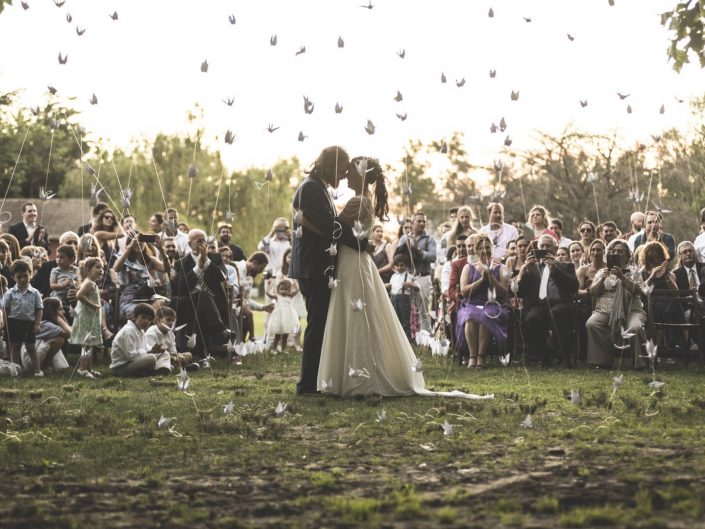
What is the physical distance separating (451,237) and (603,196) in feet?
56.5

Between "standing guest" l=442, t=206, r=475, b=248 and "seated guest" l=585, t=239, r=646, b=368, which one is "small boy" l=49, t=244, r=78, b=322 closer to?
"standing guest" l=442, t=206, r=475, b=248

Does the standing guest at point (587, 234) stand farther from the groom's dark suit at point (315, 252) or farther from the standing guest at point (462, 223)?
the groom's dark suit at point (315, 252)

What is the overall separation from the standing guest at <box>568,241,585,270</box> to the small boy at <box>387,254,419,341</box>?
7.76 ft

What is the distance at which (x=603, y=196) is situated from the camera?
30.5m

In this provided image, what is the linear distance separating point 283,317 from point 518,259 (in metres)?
3.66

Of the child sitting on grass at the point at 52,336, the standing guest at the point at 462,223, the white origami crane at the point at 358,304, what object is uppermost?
the standing guest at the point at 462,223

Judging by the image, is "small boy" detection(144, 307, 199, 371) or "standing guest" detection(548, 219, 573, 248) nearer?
"small boy" detection(144, 307, 199, 371)

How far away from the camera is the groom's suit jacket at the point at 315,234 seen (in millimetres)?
9039

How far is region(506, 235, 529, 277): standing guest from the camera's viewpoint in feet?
44.2

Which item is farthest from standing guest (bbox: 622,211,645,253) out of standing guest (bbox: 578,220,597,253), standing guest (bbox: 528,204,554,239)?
standing guest (bbox: 528,204,554,239)

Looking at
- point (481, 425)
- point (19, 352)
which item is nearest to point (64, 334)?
point (19, 352)

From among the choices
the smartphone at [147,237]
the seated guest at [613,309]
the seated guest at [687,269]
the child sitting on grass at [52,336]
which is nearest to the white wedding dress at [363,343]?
the seated guest at [613,309]

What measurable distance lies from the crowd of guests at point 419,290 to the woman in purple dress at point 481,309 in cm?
2

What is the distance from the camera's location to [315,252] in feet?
29.8
